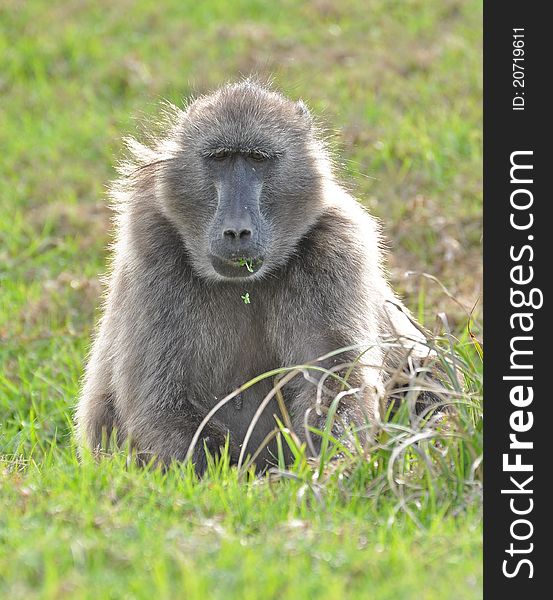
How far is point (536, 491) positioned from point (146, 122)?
244cm

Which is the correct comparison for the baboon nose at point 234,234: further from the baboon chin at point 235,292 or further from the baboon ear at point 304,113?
the baboon ear at point 304,113

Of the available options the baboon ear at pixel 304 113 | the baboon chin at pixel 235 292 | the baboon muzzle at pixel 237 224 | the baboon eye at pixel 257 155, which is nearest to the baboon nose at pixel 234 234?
the baboon muzzle at pixel 237 224

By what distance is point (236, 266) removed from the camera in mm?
4574

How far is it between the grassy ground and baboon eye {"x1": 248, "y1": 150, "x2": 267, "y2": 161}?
0.58 metres

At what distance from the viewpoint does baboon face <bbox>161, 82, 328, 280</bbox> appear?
4.65 metres

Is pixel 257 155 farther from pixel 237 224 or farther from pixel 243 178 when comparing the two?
pixel 237 224

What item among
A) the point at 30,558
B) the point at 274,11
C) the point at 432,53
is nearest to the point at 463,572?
the point at 30,558

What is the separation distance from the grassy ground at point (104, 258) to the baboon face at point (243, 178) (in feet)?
1.52

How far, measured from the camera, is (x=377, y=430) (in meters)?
4.04

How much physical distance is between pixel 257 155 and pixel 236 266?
0.48 meters

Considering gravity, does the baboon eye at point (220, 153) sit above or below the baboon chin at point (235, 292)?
above

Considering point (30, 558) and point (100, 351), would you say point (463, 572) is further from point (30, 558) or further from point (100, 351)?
point (100, 351)

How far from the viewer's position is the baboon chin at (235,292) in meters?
4.70

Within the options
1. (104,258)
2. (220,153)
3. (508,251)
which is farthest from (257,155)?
(104,258)
